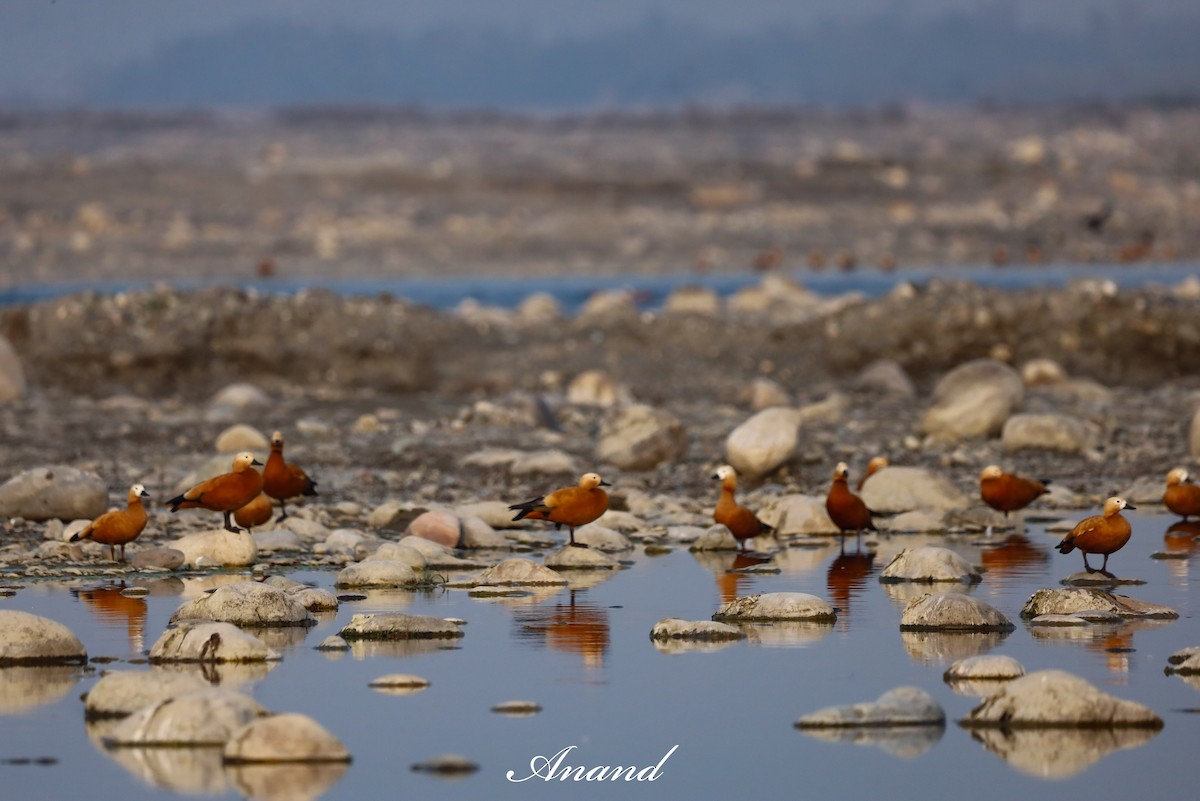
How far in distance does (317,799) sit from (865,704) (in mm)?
2409

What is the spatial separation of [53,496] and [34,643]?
518 cm

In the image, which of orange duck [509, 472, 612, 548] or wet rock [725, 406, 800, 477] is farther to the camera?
wet rock [725, 406, 800, 477]

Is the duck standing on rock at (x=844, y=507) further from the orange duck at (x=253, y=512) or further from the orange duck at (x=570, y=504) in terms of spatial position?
the orange duck at (x=253, y=512)

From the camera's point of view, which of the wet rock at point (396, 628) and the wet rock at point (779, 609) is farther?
the wet rock at point (779, 609)

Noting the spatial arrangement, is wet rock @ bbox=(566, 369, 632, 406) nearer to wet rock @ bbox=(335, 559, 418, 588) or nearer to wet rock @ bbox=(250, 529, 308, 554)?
wet rock @ bbox=(250, 529, 308, 554)

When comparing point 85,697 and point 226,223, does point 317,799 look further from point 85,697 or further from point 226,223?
point 226,223

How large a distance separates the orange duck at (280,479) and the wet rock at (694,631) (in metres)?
4.74

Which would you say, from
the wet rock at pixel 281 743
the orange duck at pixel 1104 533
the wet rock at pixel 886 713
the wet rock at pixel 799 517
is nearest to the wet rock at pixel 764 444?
the wet rock at pixel 799 517

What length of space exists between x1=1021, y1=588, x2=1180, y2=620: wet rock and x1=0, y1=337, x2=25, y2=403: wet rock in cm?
1620

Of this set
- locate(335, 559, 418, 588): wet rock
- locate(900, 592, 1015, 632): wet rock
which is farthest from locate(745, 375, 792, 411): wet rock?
locate(900, 592, 1015, 632): wet rock

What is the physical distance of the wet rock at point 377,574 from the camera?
466 inches

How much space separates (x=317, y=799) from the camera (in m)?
7.01

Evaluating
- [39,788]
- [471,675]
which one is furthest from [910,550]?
[39,788]

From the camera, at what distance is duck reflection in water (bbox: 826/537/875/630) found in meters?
11.2
